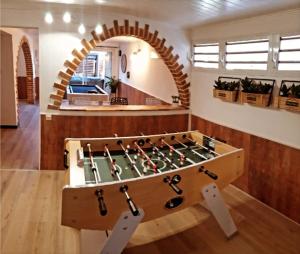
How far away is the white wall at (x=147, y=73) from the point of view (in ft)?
21.5

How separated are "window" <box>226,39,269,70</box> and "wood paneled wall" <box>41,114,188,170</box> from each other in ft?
5.15

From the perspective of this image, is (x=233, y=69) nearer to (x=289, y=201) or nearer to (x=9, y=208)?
(x=289, y=201)

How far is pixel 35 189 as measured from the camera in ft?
14.6

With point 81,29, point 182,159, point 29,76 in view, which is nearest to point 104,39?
point 81,29

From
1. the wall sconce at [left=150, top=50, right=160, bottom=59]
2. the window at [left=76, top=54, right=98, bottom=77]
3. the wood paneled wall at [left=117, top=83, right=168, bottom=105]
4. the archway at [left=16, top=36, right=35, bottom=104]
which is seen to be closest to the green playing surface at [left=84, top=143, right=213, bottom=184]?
the wood paneled wall at [left=117, top=83, right=168, bottom=105]

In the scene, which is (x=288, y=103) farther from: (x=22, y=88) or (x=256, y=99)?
(x=22, y=88)

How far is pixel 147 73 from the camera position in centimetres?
788

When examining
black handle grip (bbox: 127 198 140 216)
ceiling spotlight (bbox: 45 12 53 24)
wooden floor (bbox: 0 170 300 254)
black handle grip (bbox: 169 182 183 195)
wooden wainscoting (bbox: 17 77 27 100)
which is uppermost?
ceiling spotlight (bbox: 45 12 53 24)

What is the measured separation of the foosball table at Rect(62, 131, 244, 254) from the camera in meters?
2.40

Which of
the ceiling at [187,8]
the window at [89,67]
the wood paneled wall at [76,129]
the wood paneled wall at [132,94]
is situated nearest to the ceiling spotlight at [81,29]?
the ceiling at [187,8]

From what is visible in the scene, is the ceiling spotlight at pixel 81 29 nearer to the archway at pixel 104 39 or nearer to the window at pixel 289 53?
the archway at pixel 104 39

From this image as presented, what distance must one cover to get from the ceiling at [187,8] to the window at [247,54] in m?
0.37

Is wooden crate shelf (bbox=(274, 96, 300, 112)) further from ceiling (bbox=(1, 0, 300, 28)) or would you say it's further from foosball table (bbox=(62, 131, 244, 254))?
ceiling (bbox=(1, 0, 300, 28))

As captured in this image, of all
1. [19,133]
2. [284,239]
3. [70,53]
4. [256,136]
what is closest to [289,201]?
[284,239]
